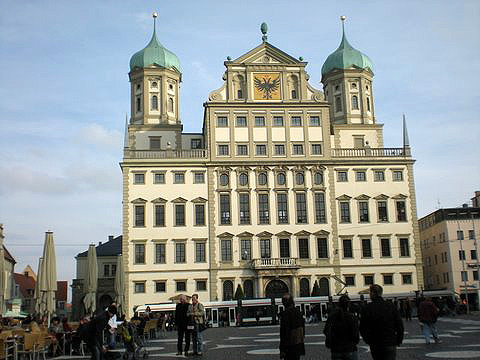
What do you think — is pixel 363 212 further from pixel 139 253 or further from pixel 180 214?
pixel 139 253

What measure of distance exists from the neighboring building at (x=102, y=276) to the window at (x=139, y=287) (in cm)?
1637

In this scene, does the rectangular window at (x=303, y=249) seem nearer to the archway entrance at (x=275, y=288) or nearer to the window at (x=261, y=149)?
the archway entrance at (x=275, y=288)

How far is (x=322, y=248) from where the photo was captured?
194 feet

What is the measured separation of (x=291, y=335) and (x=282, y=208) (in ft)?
158

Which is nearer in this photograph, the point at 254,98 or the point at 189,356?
the point at 189,356

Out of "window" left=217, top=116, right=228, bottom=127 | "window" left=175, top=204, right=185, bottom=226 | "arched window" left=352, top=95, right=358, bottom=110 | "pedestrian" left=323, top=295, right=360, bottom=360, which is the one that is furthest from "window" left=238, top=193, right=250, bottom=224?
"pedestrian" left=323, top=295, right=360, bottom=360

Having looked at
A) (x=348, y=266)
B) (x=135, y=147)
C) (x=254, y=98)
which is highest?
(x=254, y=98)

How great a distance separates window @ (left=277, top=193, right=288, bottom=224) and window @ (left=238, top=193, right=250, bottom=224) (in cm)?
283

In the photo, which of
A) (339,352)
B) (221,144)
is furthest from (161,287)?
(339,352)

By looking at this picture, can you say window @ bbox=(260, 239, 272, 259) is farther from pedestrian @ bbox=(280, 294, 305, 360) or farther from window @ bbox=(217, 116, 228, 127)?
pedestrian @ bbox=(280, 294, 305, 360)

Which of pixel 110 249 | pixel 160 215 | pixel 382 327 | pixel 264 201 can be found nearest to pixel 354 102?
pixel 264 201

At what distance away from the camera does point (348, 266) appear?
193 ft

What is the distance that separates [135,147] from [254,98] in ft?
41.7

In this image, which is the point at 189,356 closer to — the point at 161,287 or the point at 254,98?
the point at 161,287
